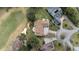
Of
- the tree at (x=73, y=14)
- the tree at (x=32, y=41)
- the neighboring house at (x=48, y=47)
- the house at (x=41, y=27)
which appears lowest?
the neighboring house at (x=48, y=47)

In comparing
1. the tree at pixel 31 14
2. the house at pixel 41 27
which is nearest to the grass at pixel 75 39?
the house at pixel 41 27

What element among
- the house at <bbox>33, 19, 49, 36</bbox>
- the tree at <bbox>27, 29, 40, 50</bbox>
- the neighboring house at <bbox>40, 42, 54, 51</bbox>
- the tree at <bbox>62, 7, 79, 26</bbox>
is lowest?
the neighboring house at <bbox>40, 42, 54, 51</bbox>

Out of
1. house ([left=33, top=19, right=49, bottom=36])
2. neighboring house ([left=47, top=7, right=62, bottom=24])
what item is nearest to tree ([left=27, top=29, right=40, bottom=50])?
house ([left=33, top=19, right=49, bottom=36])

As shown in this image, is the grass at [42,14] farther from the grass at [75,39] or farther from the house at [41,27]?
the grass at [75,39]

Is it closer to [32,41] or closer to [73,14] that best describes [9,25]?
[32,41]

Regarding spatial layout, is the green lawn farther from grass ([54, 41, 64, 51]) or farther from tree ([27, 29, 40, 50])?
grass ([54, 41, 64, 51])

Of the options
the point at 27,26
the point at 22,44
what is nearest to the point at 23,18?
the point at 27,26

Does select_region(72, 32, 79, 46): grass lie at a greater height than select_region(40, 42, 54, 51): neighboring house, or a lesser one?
greater
